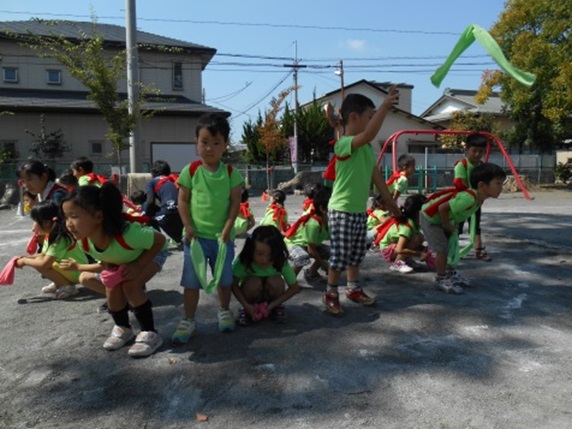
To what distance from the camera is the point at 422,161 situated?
82.9 feet

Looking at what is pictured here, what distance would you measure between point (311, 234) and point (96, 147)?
20.0 meters

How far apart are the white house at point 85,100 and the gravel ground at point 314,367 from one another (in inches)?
726

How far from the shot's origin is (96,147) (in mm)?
22500

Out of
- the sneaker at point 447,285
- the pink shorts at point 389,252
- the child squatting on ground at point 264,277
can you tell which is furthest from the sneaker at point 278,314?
the pink shorts at point 389,252

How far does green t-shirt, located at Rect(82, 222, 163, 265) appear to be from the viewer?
10.5ft

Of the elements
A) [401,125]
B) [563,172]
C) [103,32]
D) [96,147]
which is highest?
[103,32]

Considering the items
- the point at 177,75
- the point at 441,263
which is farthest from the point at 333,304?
the point at 177,75

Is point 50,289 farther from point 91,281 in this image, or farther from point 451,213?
point 451,213

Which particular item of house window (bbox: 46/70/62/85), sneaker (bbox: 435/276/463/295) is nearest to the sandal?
sneaker (bbox: 435/276/463/295)

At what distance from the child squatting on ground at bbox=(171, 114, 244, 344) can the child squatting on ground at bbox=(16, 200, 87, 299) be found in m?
1.67

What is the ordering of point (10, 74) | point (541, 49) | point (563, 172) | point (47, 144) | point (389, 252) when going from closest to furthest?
point (389, 252)
point (541, 49)
point (47, 144)
point (10, 74)
point (563, 172)

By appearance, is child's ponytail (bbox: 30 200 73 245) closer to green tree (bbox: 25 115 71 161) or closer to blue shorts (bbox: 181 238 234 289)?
blue shorts (bbox: 181 238 234 289)

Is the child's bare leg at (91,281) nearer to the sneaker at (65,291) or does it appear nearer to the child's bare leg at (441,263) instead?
the sneaker at (65,291)

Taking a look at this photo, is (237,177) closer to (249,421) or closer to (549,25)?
(249,421)
